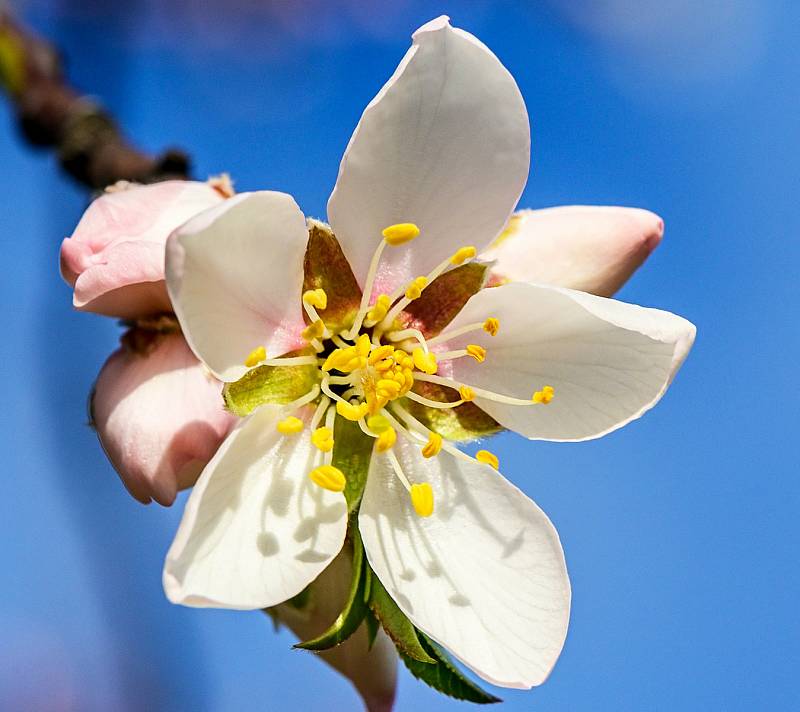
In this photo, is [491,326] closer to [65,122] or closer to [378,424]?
[378,424]

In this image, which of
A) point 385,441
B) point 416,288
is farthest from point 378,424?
point 416,288

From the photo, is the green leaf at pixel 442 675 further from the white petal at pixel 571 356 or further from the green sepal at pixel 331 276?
the green sepal at pixel 331 276

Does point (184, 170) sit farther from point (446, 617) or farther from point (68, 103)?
point (446, 617)

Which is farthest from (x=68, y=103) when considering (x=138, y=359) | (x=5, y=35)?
(x=138, y=359)

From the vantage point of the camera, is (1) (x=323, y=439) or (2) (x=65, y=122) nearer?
(1) (x=323, y=439)

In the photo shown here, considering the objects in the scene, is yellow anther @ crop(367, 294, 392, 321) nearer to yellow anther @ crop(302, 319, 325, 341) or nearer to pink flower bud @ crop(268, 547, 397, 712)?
yellow anther @ crop(302, 319, 325, 341)

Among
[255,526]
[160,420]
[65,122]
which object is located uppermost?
[65,122]

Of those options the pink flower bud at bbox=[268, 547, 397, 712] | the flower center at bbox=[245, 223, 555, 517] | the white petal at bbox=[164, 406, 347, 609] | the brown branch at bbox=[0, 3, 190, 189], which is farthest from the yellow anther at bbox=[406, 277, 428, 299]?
the brown branch at bbox=[0, 3, 190, 189]
